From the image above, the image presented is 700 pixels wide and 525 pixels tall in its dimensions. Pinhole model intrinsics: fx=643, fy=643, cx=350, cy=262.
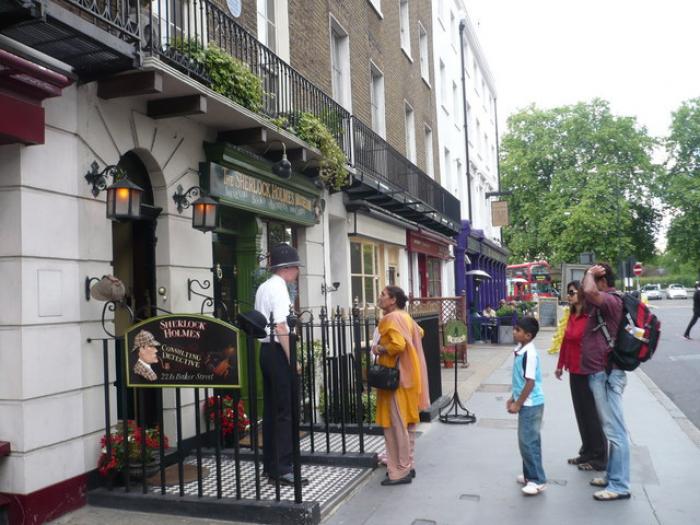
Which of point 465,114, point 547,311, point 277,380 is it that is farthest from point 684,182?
point 277,380

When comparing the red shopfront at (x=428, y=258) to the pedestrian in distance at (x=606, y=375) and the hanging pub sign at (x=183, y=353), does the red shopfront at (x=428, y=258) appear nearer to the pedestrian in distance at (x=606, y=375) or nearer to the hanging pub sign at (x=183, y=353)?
the pedestrian in distance at (x=606, y=375)

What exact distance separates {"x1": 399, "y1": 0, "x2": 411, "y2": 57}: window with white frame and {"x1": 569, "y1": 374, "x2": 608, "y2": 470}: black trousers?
13.2 m

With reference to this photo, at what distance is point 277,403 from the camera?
521cm

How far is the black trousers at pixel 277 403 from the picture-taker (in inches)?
206

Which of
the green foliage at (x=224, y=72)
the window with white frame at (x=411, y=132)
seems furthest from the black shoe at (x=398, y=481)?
the window with white frame at (x=411, y=132)

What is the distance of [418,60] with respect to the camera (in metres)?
18.9

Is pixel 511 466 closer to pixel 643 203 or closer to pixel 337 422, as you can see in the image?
pixel 337 422

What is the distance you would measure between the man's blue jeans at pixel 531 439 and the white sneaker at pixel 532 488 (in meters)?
0.04

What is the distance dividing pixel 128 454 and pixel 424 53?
17322 mm

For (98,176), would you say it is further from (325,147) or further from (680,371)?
(680,371)

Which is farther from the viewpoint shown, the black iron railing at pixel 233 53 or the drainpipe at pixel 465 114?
the drainpipe at pixel 465 114

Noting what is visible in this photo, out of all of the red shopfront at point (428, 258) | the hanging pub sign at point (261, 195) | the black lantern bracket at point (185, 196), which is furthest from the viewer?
the red shopfront at point (428, 258)

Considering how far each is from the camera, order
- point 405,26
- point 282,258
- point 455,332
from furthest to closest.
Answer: point 405,26, point 455,332, point 282,258

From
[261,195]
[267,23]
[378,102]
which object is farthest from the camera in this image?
[378,102]
